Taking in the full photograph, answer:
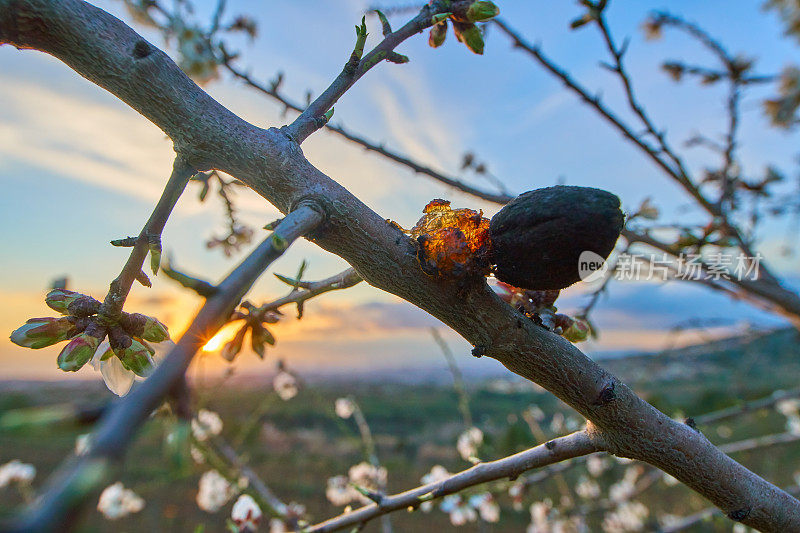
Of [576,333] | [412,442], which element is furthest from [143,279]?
[412,442]

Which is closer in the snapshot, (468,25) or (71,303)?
(71,303)

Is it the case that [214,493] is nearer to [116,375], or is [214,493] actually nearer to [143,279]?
[116,375]

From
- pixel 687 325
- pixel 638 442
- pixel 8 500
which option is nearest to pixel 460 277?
pixel 638 442

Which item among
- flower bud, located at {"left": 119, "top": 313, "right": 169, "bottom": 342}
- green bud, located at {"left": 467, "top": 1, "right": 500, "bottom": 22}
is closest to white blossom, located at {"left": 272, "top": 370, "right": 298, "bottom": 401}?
flower bud, located at {"left": 119, "top": 313, "right": 169, "bottom": 342}

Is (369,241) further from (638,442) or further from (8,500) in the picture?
(8,500)

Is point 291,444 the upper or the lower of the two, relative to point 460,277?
upper

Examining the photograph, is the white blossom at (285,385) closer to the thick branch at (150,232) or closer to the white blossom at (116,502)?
the white blossom at (116,502)
